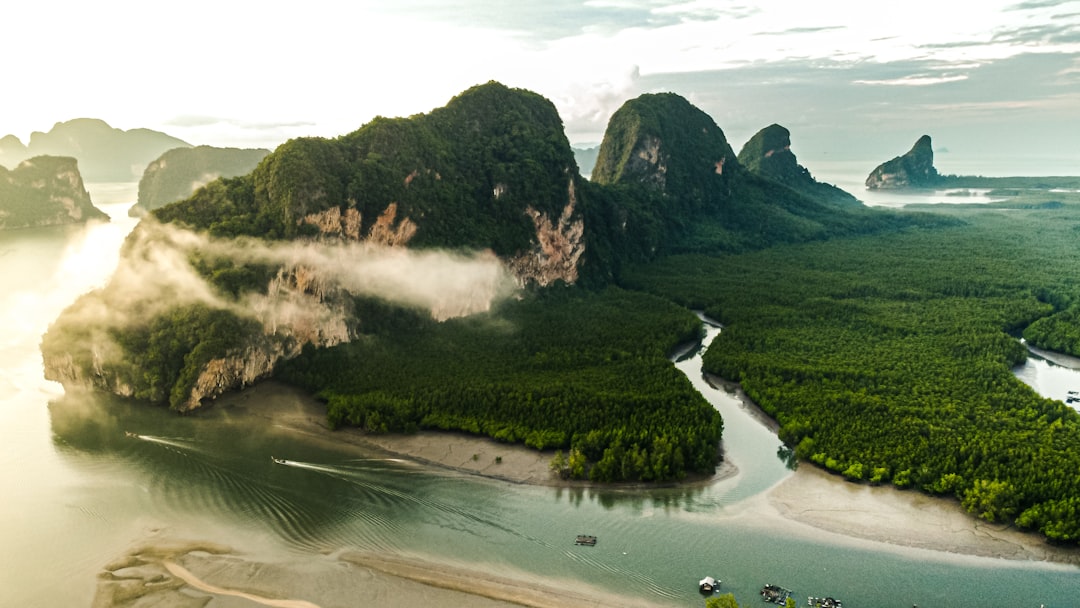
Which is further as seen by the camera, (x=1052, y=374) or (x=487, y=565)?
(x=1052, y=374)

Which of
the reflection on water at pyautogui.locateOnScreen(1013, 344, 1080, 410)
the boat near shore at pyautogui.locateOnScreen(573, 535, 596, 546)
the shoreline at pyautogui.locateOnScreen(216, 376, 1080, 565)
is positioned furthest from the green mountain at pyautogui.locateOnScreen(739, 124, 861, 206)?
the boat near shore at pyautogui.locateOnScreen(573, 535, 596, 546)

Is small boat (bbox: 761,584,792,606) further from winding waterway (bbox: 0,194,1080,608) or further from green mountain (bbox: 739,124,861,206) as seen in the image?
green mountain (bbox: 739,124,861,206)

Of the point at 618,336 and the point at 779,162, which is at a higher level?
the point at 779,162

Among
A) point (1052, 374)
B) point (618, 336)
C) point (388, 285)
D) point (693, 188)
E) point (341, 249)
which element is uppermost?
point (693, 188)

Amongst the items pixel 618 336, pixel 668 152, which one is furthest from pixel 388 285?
pixel 668 152

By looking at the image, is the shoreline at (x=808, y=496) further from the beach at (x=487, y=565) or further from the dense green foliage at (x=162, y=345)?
the dense green foliage at (x=162, y=345)

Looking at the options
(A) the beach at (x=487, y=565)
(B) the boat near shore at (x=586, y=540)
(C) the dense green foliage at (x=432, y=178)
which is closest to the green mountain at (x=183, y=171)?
(C) the dense green foliage at (x=432, y=178)

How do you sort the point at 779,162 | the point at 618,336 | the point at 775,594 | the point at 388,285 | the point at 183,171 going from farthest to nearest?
1. the point at 779,162
2. the point at 183,171
3. the point at 618,336
4. the point at 388,285
5. the point at 775,594

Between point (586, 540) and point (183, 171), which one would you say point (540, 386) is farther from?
point (183, 171)
